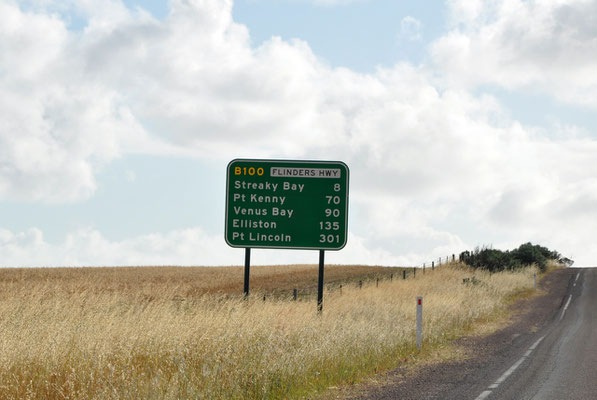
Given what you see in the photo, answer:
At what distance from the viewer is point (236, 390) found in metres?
8.87

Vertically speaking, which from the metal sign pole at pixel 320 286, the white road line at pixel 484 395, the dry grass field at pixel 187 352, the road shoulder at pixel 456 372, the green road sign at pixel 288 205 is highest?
the green road sign at pixel 288 205

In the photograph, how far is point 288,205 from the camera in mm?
18484

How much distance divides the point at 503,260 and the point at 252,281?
79.2ft

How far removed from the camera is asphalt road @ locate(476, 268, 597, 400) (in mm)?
10452

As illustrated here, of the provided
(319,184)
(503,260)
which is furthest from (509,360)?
(503,260)

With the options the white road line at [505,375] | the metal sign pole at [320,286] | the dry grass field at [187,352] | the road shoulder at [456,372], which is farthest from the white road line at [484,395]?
the metal sign pole at [320,286]

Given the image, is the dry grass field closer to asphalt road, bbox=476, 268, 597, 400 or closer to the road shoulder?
the road shoulder

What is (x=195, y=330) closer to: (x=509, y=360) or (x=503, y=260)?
(x=509, y=360)

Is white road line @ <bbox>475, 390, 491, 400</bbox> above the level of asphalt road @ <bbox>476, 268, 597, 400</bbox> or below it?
above

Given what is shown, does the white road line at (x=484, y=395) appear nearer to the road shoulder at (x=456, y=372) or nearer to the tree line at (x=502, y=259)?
the road shoulder at (x=456, y=372)

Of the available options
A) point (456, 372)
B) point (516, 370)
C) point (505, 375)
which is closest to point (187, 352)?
point (456, 372)

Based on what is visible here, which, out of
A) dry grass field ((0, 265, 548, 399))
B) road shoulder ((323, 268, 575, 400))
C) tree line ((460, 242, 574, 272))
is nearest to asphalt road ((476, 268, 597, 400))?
road shoulder ((323, 268, 575, 400))

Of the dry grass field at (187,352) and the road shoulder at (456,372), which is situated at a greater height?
the dry grass field at (187,352)

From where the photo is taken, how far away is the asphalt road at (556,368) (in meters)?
10.5
